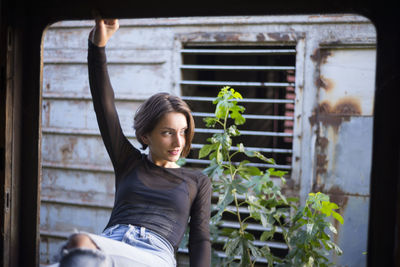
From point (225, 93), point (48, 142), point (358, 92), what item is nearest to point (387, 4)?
point (225, 93)

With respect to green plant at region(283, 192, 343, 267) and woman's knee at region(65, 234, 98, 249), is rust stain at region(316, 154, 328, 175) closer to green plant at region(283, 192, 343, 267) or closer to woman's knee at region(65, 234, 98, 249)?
green plant at region(283, 192, 343, 267)

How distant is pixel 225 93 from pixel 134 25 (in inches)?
63.0

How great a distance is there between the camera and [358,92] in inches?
130

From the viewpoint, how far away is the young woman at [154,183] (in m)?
1.57

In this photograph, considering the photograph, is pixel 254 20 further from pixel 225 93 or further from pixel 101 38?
pixel 101 38

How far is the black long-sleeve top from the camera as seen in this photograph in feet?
5.38

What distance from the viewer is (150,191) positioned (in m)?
1.71

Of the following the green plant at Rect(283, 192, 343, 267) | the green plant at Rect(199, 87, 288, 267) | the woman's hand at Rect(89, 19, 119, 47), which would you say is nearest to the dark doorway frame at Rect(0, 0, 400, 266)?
the woman's hand at Rect(89, 19, 119, 47)

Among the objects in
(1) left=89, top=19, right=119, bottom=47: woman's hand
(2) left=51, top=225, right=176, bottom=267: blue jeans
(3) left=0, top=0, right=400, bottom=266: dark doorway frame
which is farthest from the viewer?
(1) left=89, top=19, right=119, bottom=47: woman's hand

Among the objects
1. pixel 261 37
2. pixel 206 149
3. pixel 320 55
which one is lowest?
pixel 206 149

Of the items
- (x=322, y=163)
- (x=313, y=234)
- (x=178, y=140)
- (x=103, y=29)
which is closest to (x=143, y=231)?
(x=178, y=140)

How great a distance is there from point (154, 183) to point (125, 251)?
43cm

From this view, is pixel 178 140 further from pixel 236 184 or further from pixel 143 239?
pixel 236 184

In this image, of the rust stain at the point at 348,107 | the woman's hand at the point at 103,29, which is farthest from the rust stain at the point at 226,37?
the woman's hand at the point at 103,29
